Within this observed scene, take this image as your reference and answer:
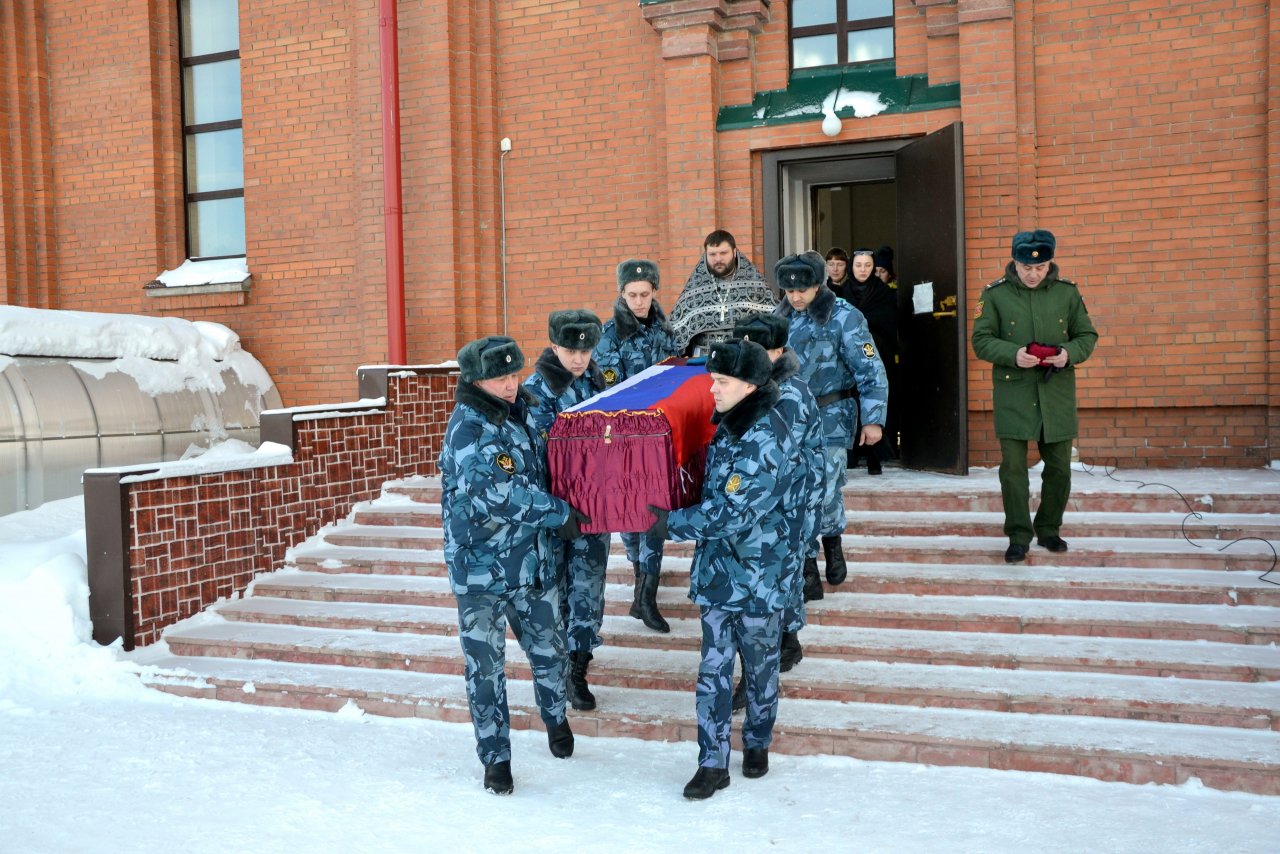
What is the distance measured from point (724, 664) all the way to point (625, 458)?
85 cm

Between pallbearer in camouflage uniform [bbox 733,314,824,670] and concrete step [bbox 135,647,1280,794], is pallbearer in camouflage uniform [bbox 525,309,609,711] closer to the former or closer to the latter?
concrete step [bbox 135,647,1280,794]

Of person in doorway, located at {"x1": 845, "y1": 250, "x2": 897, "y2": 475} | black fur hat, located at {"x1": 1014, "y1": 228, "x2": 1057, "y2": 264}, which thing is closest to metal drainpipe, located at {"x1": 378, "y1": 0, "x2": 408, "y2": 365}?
person in doorway, located at {"x1": 845, "y1": 250, "x2": 897, "y2": 475}

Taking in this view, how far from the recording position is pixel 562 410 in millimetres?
4676

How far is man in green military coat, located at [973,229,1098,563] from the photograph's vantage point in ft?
18.5

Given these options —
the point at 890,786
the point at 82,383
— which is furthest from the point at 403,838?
the point at 82,383

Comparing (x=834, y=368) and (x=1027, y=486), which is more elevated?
(x=834, y=368)

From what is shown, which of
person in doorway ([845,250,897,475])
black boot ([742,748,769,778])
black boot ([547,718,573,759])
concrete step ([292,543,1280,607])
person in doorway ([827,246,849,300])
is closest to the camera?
black boot ([742,748,769,778])

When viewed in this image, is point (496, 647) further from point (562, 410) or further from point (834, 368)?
point (834, 368)

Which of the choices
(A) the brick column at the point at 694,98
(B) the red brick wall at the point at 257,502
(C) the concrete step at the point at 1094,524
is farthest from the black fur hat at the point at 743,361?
(A) the brick column at the point at 694,98

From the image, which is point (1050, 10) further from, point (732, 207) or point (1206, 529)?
point (1206, 529)

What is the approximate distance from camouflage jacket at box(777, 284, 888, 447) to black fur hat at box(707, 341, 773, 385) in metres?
1.72

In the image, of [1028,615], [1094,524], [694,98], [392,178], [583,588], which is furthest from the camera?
[392,178]

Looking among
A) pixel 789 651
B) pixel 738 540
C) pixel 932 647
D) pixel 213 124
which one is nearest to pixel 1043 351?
pixel 932 647

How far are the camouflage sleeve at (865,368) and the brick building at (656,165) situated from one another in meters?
2.24
